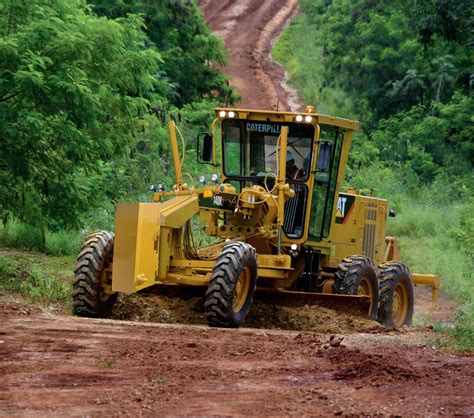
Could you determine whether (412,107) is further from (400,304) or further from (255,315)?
(255,315)

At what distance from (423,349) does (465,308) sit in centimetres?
734

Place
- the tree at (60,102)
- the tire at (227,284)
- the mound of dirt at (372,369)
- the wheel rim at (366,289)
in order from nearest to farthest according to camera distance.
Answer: the mound of dirt at (372,369), the tire at (227,284), the wheel rim at (366,289), the tree at (60,102)

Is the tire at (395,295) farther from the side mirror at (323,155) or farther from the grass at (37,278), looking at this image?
the grass at (37,278)

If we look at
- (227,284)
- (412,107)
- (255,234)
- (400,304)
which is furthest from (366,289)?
(412,107)

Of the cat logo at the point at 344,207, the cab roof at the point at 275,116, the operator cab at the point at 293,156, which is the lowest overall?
the cat logo at the point at 344,207

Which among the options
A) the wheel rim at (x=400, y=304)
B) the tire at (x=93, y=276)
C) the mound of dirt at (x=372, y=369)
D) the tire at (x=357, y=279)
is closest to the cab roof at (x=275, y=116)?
the tire at (x=357, y=279)

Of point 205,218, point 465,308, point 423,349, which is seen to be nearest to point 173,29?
point 465,308

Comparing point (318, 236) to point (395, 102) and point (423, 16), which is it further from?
point (395, 102)

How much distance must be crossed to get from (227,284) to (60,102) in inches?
188

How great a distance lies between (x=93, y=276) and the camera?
1329cm

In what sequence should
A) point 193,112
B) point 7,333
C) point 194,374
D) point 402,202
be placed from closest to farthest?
point 194,374, point 7,333, point 402,202, point 193,112

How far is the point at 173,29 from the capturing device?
39062 mm

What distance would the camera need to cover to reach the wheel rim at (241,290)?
13.4m

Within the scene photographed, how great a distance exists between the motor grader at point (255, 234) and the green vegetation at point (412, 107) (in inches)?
227
